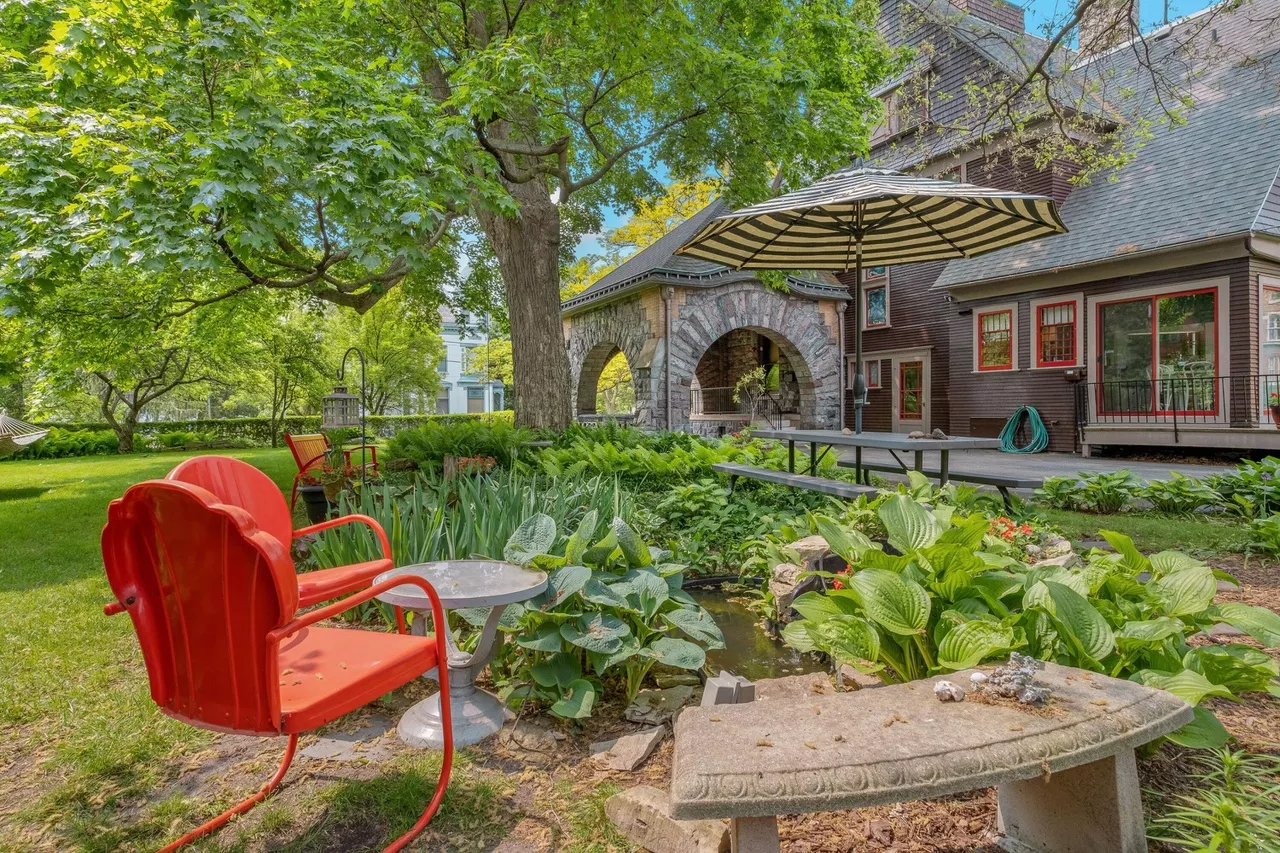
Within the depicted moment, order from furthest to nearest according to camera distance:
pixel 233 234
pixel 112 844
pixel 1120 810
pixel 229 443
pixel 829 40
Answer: pixel 229 443
pixel 829 40
pixel 233 234
pixel 112 844
pixel 1120 810

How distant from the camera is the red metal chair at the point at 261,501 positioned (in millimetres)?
1961

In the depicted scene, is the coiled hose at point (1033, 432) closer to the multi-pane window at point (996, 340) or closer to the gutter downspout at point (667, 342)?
the multi-pane window at point (996, 340)

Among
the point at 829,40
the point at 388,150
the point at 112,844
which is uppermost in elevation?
the point at 829,40

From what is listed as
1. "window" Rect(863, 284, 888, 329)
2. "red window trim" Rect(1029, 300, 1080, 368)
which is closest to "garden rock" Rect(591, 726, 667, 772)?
"red window trim" Rect(1029, 300, 1080, 368)

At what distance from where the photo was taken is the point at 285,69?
4.35 m

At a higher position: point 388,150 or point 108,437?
point 388,150

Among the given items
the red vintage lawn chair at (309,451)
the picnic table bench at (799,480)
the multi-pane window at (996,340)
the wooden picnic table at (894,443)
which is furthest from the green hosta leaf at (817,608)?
the multi-pane window at (996,340)

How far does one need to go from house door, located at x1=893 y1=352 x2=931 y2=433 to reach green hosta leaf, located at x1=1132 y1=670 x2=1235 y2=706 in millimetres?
13875

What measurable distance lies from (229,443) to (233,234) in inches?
745

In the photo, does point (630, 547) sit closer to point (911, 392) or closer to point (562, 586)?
point (562, 586)

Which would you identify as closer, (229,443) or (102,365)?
(102,365)

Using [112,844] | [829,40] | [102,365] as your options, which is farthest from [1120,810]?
[102,365]

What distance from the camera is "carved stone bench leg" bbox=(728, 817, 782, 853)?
1.23 meters

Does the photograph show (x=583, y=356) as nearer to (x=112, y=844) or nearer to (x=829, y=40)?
(x=829, y=40)
